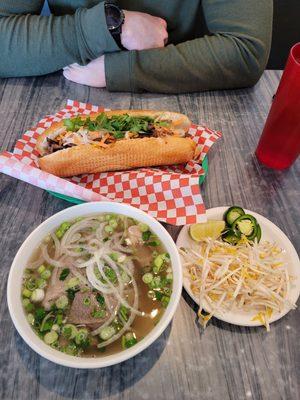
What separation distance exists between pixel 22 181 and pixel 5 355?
28.1 inches

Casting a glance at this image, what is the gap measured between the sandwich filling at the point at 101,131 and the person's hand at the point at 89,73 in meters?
0.31

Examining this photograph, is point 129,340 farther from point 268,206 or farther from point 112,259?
point 268,206

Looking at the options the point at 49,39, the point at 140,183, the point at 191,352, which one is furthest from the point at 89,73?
the point at 191,352

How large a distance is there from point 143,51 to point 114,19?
0.67ft

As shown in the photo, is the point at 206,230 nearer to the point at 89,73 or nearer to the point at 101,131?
the point at 101,131

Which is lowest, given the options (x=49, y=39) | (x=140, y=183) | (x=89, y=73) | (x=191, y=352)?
(x=191, y=352)

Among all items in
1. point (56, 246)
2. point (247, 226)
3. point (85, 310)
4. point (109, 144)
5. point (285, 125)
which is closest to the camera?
point (85, 310)

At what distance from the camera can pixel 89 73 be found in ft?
5.79

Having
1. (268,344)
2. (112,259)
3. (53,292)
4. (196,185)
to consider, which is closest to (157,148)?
(196,185)

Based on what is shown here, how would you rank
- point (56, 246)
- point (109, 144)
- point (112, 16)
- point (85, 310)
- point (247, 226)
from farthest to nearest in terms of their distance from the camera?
point (112, 16), point (109, 144), point (247, 226), point (56, 246), point (85, 310)

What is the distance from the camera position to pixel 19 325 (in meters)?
0.86

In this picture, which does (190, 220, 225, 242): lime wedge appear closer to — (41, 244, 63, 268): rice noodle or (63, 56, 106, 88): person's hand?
(41, 244, 63, 268): rice noodle

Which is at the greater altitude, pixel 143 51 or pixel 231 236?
pixel 143 51

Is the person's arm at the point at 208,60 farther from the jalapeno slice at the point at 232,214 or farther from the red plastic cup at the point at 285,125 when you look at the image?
the jalapeno slice at the point at 232,214
